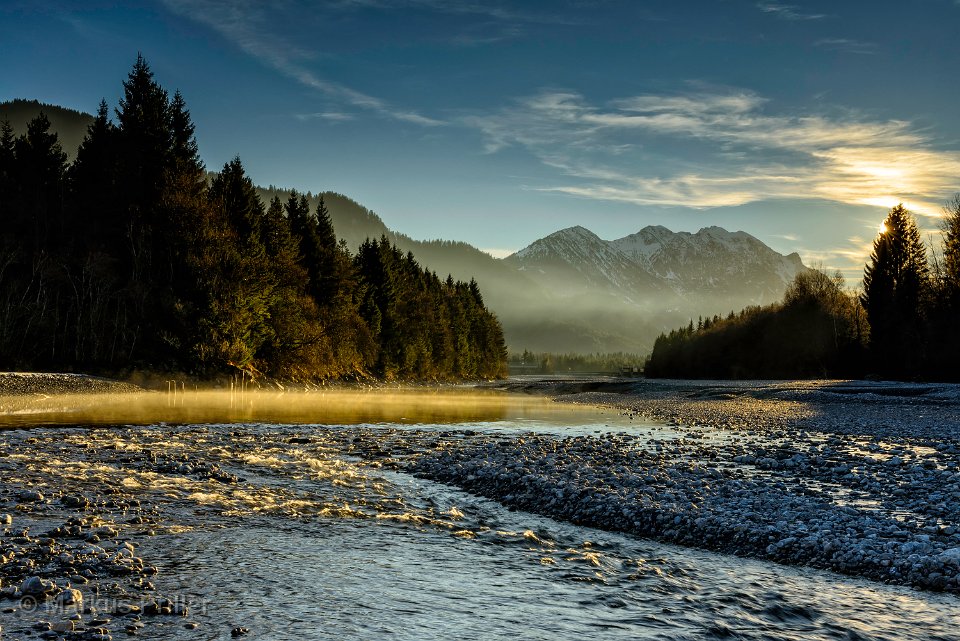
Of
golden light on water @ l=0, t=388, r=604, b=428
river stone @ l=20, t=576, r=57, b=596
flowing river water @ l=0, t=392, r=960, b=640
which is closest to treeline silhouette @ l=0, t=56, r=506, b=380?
golden light on water @ l=0, t=388, r=604, b=428

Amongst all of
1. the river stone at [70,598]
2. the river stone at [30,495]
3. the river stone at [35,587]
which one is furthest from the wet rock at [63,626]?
the river stone at [30,495]

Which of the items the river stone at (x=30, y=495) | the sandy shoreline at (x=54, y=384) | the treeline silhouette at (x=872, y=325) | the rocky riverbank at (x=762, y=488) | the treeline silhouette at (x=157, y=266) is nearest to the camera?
the rocky riverbank at (x=762, y=488)

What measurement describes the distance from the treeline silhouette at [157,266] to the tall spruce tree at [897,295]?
65426 mm

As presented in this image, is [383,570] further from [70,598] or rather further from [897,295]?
[897,295]

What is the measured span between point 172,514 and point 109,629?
516 cm

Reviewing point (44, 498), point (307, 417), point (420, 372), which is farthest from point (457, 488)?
point (420, 372)

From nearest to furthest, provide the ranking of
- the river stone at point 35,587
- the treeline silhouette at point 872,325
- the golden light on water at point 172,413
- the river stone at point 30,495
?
1. the river stone at point 35,587
2. the river stone at point 30,495
3. the golden light on water at point 172,413
4. the treeline silhouette at point 872,325

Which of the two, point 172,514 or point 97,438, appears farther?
point 97,438

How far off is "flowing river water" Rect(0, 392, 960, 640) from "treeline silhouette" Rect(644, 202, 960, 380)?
72.1 metres

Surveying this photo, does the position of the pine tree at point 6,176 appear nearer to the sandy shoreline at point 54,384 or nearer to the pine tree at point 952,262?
the sandy shoreline at point 54,384

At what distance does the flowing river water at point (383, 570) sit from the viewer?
6500 mm

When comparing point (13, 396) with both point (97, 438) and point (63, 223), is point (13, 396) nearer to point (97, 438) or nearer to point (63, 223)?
point (97, 438)

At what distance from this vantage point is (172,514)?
1073cm

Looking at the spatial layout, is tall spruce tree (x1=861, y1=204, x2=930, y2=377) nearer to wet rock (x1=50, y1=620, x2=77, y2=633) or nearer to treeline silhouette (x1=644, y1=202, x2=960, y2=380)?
treeline silhouette (x1=644, y1=202, x2=960, y2=380)
